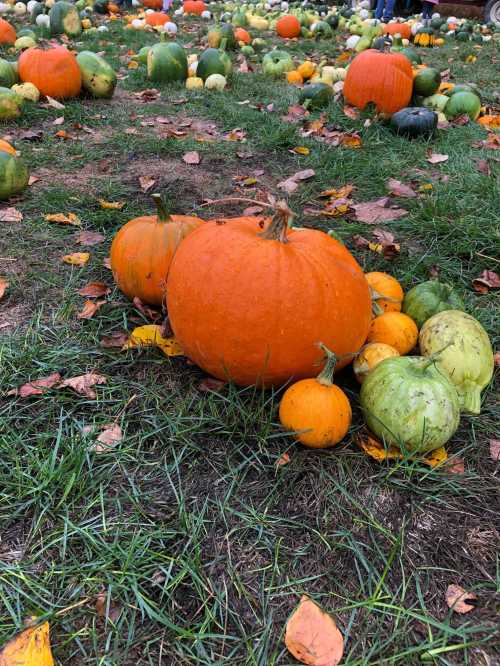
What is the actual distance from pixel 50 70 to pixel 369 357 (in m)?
5.06

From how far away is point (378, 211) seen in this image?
3764mm

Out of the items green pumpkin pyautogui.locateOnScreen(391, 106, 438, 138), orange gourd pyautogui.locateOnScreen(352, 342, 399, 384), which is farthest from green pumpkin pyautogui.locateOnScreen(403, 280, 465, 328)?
green pumpkin pyautogui.locateOnScreen(391, 106, 438, 138)

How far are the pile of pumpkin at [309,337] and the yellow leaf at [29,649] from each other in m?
1.03

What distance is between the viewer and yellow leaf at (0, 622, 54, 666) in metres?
1.33

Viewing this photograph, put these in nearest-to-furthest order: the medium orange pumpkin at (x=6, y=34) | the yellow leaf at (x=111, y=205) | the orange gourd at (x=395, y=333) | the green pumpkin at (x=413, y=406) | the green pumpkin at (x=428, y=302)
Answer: the green pumpkin at (x=413, y=406) < the orange gourd at (x=395, y=333) < the green pumpkin at (x=428, y=302) < the yellow leaf at (x=111, y=205) < the medium orange pumpkin at (x=6, y=34)

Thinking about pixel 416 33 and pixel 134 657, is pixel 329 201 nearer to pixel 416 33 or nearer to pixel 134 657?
pixel 134 657

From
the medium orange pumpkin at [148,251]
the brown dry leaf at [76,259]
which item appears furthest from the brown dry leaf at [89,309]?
the brown dry leaf at [76,259]

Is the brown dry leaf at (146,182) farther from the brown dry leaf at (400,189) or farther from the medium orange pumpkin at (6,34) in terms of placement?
the medium orange pumpkin at (6,34)

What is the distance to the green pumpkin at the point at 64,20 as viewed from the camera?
27.7 feet

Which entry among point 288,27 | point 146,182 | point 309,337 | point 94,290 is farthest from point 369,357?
point 288,27

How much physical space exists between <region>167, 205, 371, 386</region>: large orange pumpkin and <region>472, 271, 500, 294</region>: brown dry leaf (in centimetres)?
120

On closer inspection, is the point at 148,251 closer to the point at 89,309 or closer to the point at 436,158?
the point at 89,309

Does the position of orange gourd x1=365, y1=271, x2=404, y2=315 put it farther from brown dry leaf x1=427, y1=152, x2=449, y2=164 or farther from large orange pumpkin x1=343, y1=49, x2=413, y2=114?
large orange pumpkin x1=343, y1=49, x2=413, y2=114

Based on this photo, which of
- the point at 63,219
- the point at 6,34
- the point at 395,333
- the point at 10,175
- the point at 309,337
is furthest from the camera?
the point at 6,34
